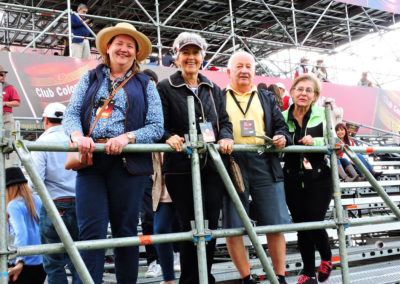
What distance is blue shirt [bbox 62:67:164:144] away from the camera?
249 cm

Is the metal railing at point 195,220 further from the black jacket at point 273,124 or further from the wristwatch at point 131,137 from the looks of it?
the black jacket at point 273,124

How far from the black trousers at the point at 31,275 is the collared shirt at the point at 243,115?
1.73 m

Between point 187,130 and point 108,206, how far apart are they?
70 centimetres

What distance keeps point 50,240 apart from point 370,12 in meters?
15.1

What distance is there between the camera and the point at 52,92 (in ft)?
23.8


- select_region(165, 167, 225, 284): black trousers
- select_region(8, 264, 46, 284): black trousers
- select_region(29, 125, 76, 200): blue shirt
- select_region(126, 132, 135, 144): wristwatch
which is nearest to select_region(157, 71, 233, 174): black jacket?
select_region(165, 167, 225, 284): black trousers

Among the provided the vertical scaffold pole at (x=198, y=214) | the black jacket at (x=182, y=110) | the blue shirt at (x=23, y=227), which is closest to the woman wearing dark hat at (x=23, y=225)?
the blue shirt at (x=23, y=227)

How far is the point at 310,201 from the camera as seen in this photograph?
3.23m

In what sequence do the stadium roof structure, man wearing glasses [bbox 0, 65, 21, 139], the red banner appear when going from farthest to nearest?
the stadium roof structure, the red banner, man wearing glasses [bbox 0, 65, 21, 139]

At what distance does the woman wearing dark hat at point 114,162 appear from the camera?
2.43 meters

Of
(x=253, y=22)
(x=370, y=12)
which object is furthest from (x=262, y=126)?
(x=370, y=12)

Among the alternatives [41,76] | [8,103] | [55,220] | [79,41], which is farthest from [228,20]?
[55,220]

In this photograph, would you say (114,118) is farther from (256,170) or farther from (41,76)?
(41,76)

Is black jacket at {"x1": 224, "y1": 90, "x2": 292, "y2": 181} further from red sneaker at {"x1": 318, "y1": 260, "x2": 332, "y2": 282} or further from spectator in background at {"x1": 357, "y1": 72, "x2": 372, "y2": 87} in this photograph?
spectator in background at {"x1": 357, "y1": 72, "x2": 372, "y2": 87}
